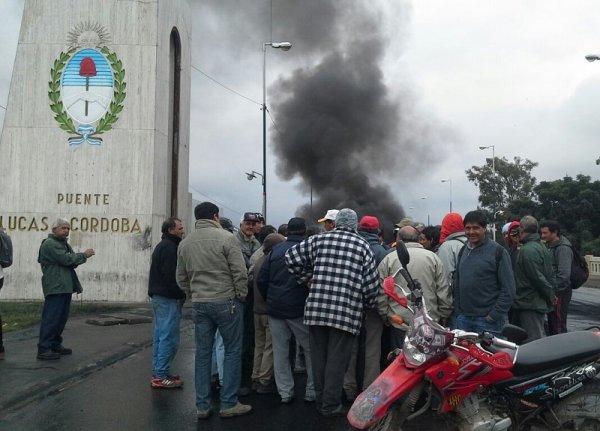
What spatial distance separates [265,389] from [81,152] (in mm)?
9615

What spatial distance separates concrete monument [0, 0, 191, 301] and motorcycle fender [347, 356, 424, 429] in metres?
10.9

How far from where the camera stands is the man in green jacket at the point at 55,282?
716 centimetres

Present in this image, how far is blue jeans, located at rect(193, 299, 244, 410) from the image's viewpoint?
5230mm

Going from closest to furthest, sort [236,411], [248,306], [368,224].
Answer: [236,411]
[368,224]
[248,306]

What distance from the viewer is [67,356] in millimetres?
7531

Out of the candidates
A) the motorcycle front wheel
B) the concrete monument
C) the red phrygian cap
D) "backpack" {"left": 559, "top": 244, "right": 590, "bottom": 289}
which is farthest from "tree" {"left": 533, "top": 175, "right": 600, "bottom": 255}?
the motorcycle front wheel

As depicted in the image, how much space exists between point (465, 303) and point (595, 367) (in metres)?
1.31

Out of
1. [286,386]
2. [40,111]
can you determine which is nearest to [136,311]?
[40,111]

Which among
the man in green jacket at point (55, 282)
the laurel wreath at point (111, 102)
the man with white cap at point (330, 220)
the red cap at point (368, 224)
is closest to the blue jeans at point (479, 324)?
the red cap at point (368, 224)

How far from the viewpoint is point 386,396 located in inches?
144

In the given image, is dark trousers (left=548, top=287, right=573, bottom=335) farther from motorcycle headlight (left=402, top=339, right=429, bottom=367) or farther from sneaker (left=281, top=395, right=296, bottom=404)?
motorcycle headlight (left=402, top=339, right=429, bottom=367)

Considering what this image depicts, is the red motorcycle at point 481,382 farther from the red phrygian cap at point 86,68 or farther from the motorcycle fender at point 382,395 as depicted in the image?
the red phrygian cap at point 86,68

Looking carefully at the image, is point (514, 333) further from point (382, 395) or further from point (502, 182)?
point (502, 182)

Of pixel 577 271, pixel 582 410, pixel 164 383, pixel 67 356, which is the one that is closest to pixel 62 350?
pixel 67 356
